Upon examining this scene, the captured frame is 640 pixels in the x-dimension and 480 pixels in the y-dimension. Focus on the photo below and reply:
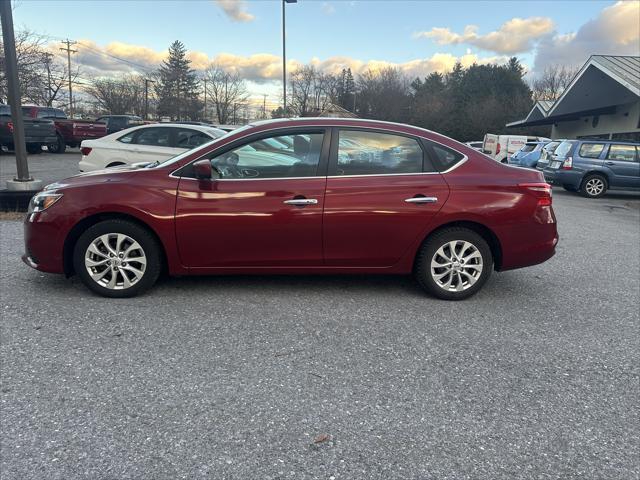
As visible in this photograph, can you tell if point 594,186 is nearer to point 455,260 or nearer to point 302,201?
point 455,260

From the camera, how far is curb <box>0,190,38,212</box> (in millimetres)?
7574

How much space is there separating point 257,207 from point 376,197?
1045 mm

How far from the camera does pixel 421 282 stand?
4.48 meters

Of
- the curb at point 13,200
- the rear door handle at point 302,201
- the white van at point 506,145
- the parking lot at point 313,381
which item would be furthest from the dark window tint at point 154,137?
the white van at point 506,145

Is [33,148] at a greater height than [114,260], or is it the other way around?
[33,148]

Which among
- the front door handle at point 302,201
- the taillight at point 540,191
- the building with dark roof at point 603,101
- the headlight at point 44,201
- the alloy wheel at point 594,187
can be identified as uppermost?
the building with dark roof at point 603,101

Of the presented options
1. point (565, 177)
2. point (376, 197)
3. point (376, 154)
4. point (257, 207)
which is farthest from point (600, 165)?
point (257, 207)

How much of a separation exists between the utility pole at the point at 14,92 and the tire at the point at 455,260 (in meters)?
6.66

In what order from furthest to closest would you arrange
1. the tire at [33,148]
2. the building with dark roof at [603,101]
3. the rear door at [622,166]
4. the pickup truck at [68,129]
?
the building with dark roof at [603,101], the pickup truck at [68,129], the tire at [33,148], the rear door at [622,166]

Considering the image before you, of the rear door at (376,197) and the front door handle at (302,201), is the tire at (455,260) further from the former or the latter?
Result: the front door handle at (302,201)

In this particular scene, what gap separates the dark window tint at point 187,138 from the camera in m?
9.41

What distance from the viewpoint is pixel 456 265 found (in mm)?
4434

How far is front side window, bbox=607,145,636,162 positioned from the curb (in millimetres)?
14726

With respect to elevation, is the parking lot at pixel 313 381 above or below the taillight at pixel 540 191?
below
